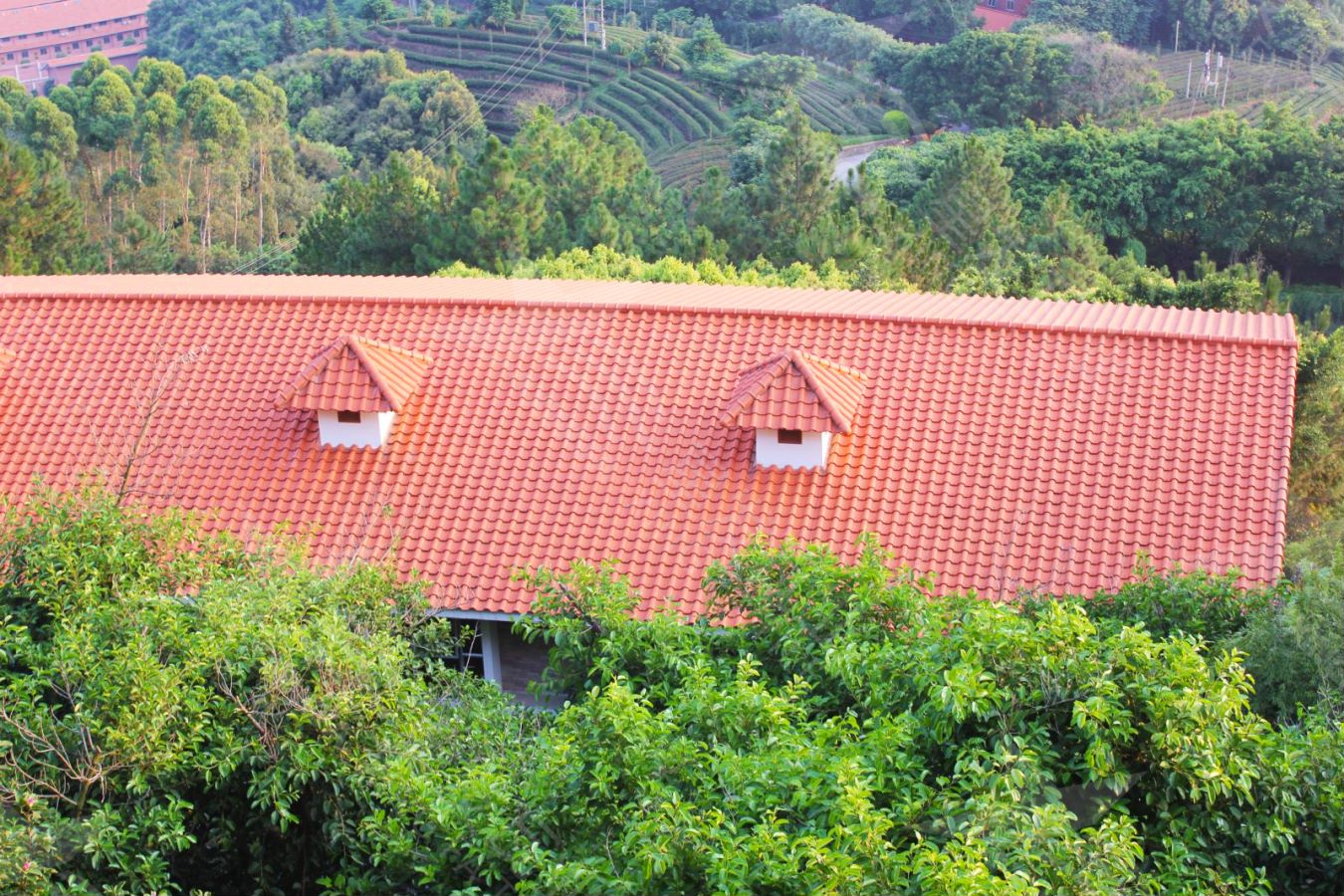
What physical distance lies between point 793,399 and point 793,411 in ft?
0.45

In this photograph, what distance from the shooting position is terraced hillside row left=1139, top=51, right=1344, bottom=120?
68.9 metres

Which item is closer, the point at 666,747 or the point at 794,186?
the point at 666,747

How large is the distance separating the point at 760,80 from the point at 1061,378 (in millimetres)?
60097

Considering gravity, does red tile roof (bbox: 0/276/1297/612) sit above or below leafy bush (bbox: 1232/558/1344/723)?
above

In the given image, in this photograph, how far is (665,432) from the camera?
50.9 ft

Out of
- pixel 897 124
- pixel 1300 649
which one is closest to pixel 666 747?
pixel 1300 649

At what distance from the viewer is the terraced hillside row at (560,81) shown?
235 feet

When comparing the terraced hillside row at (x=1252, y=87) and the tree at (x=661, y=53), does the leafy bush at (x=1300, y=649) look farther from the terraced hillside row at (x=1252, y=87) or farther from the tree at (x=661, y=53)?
the tree at (x=661, y=53)

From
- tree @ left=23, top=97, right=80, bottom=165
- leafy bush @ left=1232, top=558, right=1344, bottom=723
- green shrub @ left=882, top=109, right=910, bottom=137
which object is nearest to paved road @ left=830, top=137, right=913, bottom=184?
green shrub @ left=882, top=109, right=910, bottom=137

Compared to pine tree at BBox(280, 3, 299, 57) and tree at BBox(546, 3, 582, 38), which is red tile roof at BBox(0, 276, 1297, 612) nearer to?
tree at BBox(546, 3, 582, 38)

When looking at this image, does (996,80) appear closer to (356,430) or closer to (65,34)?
(356,430)

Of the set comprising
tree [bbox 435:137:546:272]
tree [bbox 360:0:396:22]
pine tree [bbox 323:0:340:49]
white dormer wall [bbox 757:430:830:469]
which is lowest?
white dormer wall [bbox 757:430:830:469]

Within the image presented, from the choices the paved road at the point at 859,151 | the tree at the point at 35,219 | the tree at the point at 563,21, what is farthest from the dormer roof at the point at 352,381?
the tree at the point at 563,21

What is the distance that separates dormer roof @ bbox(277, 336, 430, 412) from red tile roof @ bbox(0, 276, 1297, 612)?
0.36m
